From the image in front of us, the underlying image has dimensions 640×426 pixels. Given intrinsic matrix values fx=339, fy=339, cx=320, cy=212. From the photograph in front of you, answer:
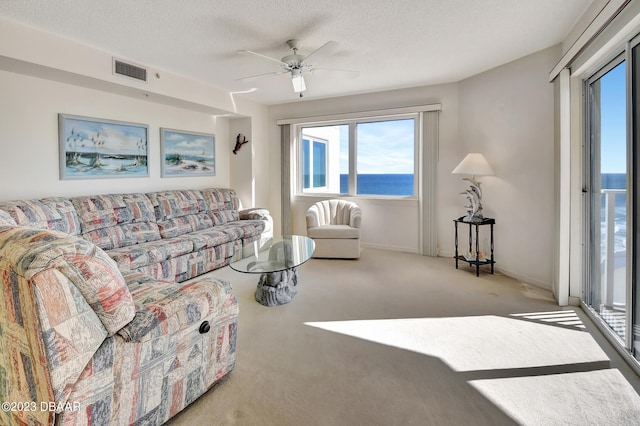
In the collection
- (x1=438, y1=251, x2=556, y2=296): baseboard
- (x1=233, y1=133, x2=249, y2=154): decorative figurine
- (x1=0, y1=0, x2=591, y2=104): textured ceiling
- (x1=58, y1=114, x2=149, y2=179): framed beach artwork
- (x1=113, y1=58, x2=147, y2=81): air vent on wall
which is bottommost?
(x1=438, y1=251, x2=556, y2=296): baseboard

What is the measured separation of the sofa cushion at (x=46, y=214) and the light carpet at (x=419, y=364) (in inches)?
71.5

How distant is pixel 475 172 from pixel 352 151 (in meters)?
2.20

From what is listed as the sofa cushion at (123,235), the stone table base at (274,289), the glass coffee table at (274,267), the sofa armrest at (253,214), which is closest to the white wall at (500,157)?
the sofa armrest at (253,214)

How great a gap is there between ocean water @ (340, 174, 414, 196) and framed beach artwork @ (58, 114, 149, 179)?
316cm

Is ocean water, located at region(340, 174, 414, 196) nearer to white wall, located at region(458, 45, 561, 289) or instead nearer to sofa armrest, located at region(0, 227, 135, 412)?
white wall, located at region(458, 45, 561, 289)

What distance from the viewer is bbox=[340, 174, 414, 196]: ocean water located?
17.7 feet

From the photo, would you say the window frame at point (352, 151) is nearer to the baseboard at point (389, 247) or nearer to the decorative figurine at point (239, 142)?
the baseboard at point (389, 247)

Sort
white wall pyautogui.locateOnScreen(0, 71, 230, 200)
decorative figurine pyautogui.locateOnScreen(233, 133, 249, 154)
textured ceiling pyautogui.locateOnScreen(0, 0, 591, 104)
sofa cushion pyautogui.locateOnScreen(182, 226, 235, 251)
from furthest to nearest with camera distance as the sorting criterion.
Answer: decorative figurine pyautogui.locateOnScreen(233, 133, 249, 154) → sofa cushion pyautogui.locateOnScreen(182, 226, 235, 251) → white wall pyautogui.locateOnScreen(0, 71, 230, 200) → textured ceiling pyautogui.locateOnScreen(0, 0, 591, 104)

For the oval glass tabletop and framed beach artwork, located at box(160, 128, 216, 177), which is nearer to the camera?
Answer: the oval glass tabletop

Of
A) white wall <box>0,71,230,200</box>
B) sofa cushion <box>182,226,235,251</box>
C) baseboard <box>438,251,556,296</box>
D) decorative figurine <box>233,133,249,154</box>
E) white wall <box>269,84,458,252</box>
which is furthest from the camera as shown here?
decorative figurine <box>233,133,249,154</box>

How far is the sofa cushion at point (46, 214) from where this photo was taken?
113 inches

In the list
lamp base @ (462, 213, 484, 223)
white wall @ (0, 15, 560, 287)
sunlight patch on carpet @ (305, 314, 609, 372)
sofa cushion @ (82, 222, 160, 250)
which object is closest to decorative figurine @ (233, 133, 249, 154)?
white wall @ (0, 15, 560, 287)

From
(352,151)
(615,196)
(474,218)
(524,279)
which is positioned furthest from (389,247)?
(615,196)

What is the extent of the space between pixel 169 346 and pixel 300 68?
9.37ft
